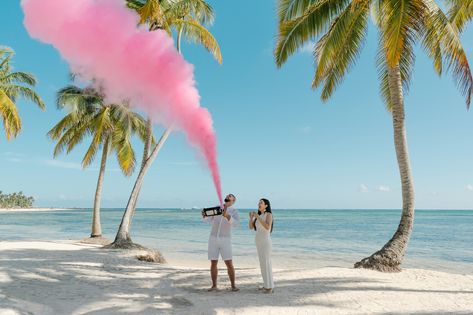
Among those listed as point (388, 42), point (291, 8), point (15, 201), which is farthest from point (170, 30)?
point (15, 201)

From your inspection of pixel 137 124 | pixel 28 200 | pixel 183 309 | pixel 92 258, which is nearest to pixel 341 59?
pixel 183 309

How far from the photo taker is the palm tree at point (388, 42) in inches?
376

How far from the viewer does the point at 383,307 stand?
268 inches

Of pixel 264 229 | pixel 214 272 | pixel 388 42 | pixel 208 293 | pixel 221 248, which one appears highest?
pixel 388 42

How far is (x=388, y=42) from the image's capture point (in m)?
9.31

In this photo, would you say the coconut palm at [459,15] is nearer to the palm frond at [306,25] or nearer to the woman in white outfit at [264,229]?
the palm frond at [306,25]

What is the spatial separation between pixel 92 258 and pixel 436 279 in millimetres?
9752

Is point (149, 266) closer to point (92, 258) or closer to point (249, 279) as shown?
point (92, 258)

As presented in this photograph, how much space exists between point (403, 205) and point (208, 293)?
5963 mm

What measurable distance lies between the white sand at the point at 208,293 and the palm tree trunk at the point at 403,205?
0.46 m

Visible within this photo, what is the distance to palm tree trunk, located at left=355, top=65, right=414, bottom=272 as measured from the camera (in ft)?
34.0

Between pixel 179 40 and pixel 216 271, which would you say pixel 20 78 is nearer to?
pixel 179 40

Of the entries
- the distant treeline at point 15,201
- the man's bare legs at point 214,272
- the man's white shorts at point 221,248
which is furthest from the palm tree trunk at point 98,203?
the distant treeline at point 15,201

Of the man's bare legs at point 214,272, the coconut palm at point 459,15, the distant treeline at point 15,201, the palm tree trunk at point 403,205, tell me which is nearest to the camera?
the man's bare legs at point 214,272
